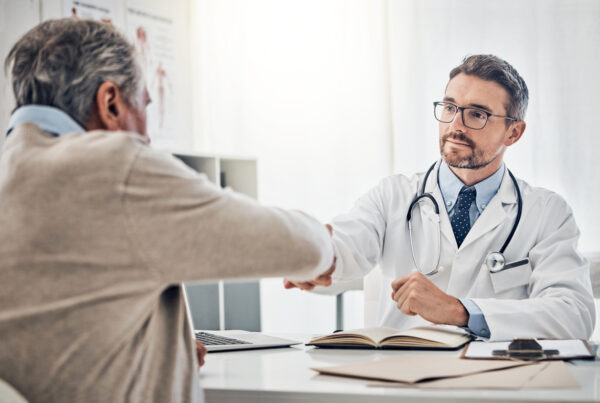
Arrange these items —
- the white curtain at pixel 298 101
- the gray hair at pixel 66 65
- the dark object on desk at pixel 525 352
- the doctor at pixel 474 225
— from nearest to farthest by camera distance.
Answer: the gray hair at pixel 66 65 → the dark object on desk at pixel 525 352 → the doctor at pixel 474 225 → the white curtain at pixel 298 101

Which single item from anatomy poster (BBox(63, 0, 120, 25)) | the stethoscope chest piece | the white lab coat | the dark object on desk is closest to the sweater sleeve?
the dark object on desk

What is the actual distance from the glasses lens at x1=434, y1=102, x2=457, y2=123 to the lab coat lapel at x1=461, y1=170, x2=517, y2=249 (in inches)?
9.9

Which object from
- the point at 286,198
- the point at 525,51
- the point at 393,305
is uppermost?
the point at 525,51

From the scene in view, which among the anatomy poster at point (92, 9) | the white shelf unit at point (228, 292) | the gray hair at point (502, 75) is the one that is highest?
the anatomy poster at point (92, 9)

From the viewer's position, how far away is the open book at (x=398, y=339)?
1.37m

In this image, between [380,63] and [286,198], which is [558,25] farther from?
[286,198]

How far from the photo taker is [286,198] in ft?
12.7

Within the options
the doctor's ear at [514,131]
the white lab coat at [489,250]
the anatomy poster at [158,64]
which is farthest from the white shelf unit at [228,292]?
the doctor's ear at [514,131]

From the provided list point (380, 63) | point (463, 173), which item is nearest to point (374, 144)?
point (380, 63)

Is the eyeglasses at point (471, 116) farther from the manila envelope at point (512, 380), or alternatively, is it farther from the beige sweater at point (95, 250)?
the beige sweater at point (95, 250)

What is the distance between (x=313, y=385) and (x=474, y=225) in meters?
0.98

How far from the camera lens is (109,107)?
3.35 ft

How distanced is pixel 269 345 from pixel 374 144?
2272 millimetres

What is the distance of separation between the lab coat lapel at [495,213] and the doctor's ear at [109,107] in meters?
1.14
